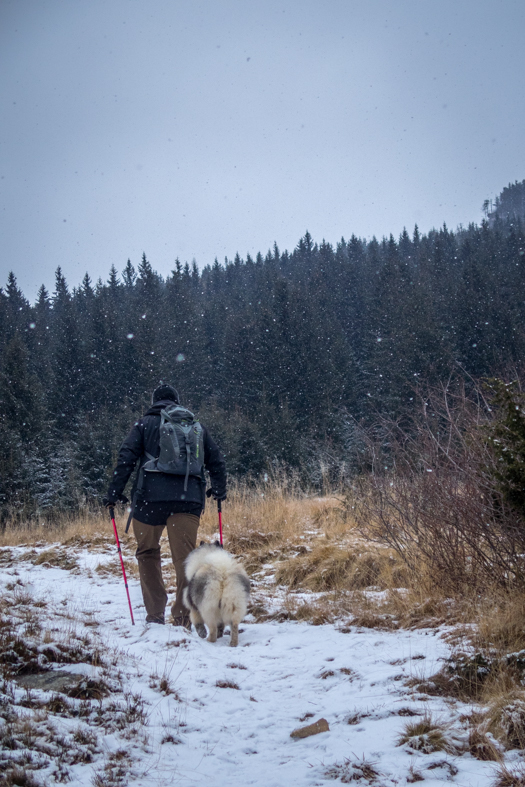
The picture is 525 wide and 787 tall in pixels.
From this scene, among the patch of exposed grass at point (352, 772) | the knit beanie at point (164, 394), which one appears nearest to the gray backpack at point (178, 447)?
the knit beanie at point (164, 394)

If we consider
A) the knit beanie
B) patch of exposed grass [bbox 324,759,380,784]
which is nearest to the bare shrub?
patch of exposed grass [bbox 324,759,380,784]

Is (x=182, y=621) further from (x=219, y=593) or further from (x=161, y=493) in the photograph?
(x=161, y=493)

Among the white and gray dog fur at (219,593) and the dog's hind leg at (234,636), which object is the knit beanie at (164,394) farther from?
the dog's hind leg at (234,636)

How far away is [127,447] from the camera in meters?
4.68

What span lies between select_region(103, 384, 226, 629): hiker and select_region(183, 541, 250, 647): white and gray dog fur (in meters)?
0.50

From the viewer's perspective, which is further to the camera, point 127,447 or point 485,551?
point 127,447

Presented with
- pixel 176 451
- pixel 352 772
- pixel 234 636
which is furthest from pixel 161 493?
pixel 352 772

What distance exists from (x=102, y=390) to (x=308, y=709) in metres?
44.0

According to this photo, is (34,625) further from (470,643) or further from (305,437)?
(305,437)

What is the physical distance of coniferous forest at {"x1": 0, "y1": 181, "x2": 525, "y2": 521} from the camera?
95.5ft

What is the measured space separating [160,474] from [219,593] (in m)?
1.19

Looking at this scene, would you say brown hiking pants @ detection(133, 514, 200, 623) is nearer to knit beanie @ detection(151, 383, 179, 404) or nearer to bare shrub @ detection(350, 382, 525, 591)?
knit beanie @ detection(151, 383, 179, 404)

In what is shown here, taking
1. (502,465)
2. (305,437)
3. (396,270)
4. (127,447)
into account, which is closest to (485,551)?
(502,465)

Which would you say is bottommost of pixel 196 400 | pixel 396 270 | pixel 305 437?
pixel 305 437
